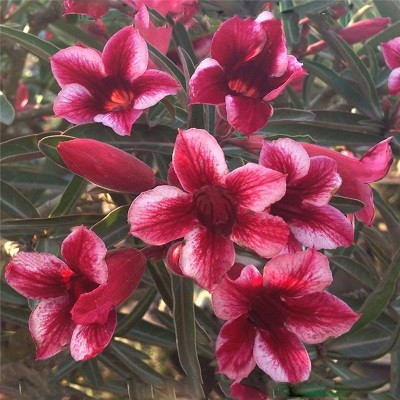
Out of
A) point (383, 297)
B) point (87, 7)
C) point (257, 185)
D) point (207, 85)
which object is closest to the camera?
point (257, 185)

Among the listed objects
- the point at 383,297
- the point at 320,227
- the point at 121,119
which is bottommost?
the point at 383,297

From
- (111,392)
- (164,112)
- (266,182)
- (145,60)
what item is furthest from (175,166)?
(111,392)

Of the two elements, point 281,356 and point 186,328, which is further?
point 186,328

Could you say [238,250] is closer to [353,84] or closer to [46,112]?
[353,84]

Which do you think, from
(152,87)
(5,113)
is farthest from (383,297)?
(5,113)

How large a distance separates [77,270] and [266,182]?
0.22 metres

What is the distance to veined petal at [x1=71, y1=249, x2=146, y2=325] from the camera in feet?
2.18

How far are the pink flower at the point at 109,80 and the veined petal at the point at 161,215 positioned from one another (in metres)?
0.15

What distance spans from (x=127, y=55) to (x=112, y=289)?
11.6 inches

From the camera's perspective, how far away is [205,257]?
67 cm

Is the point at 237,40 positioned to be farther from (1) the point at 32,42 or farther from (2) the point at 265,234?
(1) the point at 32,42

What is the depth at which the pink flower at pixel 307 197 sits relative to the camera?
2.31 feet

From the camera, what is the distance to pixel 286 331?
74 cm

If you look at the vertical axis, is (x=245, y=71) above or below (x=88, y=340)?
above
